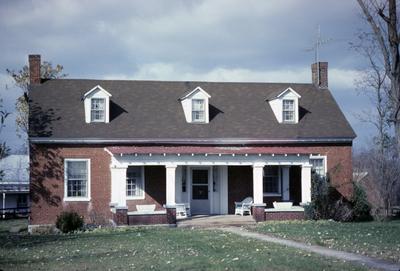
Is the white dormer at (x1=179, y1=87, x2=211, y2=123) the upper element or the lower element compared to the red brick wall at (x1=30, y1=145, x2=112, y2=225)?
upper

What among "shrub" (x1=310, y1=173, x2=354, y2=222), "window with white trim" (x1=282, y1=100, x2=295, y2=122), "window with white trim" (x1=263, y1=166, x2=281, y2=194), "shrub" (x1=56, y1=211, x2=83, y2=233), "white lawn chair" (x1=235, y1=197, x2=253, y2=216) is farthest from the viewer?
"window with white trim" (x1=282, y1=100, x2=295, y2=122)

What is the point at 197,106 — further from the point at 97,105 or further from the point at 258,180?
the point at 258,180

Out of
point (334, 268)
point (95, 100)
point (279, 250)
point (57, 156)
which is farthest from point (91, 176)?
point (334, 268)

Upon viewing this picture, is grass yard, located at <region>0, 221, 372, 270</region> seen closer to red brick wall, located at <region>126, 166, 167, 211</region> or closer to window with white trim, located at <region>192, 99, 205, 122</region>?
red brick wall, located at <region>126, 166, 167, 211</region>

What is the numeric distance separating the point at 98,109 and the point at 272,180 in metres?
9.81

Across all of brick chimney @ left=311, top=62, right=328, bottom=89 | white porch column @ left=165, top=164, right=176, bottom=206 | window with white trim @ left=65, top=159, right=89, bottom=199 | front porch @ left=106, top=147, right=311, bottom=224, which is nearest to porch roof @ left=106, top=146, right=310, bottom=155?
front porch @ left=106, top=147, right=311, bottom=224

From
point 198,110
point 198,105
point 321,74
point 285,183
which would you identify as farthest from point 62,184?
point 321,74

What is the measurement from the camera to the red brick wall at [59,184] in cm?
2858

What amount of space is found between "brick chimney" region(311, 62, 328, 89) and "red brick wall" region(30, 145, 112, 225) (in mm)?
13798

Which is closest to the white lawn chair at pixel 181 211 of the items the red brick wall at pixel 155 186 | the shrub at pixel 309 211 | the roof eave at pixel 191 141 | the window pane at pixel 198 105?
the red brick wall at pixel 155 186

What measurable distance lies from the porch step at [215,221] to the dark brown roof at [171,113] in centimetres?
406

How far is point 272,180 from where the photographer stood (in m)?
31.9

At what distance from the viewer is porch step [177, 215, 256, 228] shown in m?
26.9

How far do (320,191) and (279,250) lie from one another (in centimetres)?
1293
